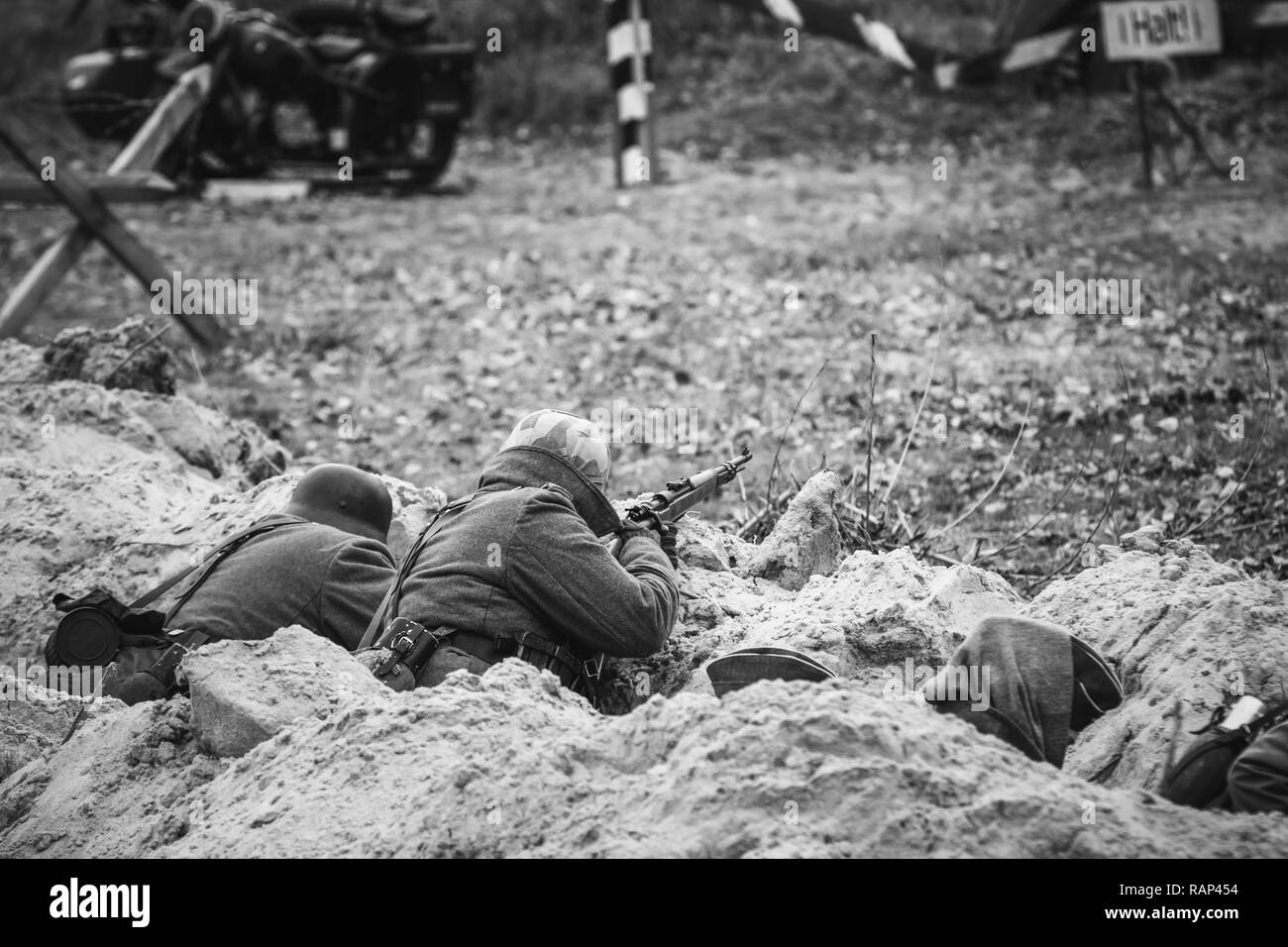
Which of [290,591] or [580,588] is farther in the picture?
[290,591]

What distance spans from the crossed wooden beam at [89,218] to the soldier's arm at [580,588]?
5849mm

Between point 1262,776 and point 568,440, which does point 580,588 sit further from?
point 1262,776

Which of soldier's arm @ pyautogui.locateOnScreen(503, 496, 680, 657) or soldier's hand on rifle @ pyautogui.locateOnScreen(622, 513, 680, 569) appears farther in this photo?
soldier's hand on rifle @ pyautogui.locateOnScreen(622, 513, 680, 569)

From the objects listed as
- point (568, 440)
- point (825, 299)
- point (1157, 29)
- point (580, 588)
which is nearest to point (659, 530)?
point (568, 440)

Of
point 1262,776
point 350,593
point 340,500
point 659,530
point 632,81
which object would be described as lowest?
point 1262,776

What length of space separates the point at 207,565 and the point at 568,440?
1.22 meters

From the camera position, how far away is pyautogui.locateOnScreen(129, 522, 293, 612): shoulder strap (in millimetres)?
4289

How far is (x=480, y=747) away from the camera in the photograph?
3.08 m

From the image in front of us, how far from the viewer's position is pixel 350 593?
421cm

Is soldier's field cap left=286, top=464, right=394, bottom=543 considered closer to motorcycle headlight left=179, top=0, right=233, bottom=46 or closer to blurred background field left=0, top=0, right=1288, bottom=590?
blurred background field left=0, top=0, right=1288, bottom=590

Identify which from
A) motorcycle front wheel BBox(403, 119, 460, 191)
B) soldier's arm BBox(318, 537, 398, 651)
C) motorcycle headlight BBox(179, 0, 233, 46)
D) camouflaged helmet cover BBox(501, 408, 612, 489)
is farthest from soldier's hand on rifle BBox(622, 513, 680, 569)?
motorcycle front wheel BBox(403, 119, 460, 191)

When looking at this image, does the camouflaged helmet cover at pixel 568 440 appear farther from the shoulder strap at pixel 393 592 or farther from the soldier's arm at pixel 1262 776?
the soldier's arm at pixel 1262 776

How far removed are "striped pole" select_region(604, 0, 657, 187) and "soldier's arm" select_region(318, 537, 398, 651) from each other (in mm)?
7862
